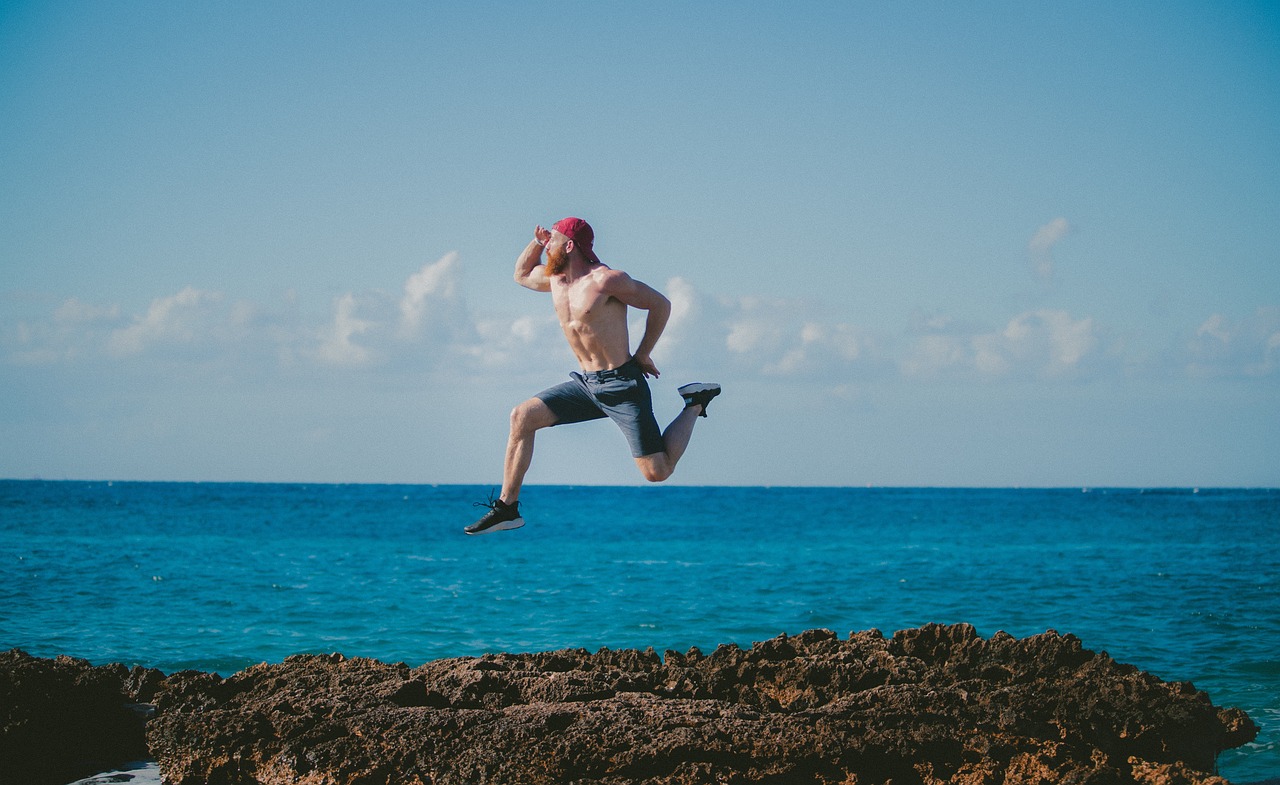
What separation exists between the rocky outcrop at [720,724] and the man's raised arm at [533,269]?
3.01 m

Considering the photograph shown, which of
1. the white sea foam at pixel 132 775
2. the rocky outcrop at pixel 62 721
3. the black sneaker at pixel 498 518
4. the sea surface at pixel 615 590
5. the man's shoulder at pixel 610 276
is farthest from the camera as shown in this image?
the sea surface at pixel 615 590

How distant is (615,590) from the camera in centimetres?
3328

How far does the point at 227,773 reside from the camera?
344 inches

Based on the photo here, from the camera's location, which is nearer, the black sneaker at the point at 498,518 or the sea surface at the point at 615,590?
the black sneaker at the point at 498,518

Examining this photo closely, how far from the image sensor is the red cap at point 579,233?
775cm

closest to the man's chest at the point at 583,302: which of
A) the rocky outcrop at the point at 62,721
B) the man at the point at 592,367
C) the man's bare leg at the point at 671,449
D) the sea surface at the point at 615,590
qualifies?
the man at the point at 592,367

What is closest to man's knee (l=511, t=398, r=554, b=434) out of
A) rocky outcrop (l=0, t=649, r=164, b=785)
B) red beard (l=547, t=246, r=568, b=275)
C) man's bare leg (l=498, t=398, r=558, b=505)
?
man's bare leg (l=498, t=398, r=558, b=505)

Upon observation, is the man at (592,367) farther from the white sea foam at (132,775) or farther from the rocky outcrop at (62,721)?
the rocky outcrop at (62,721)

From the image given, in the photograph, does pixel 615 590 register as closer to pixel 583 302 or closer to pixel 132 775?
pixel 132 775

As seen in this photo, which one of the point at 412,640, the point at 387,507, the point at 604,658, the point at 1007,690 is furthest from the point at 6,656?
the point at 387,507

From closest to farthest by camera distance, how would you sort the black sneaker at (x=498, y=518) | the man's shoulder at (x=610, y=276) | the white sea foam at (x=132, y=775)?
the man's shoulder at (x=610, y=276)
the black sneaker at (x=498, y=518)
the white sea foam at (x=132, y=775)

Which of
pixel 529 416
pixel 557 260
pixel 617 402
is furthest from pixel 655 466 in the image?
pixel 557 260

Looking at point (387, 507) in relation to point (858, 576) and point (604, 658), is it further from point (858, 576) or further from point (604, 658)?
point (604, 658)

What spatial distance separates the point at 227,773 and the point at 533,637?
1504cm
